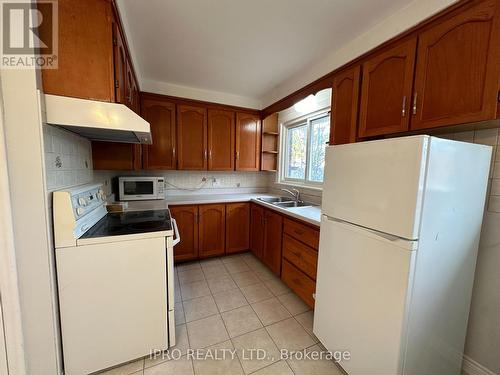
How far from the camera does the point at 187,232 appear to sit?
104 inches

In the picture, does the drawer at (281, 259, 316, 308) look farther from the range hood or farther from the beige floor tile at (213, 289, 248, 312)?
the range hood

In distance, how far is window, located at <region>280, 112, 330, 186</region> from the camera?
2.58 metres

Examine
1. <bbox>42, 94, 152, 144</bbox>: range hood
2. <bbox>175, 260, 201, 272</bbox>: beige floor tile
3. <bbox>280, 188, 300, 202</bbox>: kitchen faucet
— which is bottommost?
<bbox>175, 260, 201, 272</bbox>: beige floor tile

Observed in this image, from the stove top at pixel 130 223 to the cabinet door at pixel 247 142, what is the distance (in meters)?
1.52

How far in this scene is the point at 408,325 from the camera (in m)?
0.98

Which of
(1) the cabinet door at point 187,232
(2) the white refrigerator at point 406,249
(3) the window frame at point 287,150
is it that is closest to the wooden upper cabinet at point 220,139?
(1) the cabinet door at point 187,232

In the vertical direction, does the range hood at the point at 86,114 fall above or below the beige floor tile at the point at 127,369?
above

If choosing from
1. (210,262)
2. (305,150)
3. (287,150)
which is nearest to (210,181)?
(210,262)

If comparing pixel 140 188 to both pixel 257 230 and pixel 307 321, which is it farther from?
pixel 307 321

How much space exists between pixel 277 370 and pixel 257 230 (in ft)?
5.14

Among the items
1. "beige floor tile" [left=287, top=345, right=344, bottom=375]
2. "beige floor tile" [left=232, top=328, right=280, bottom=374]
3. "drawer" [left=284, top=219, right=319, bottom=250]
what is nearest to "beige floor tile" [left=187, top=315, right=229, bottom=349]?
"beige floor tile" [left=232, top=328, right=280, bottom=374]

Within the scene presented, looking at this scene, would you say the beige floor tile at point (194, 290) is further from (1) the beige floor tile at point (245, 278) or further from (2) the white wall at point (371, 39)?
(2) the white wall at point (371, 39)

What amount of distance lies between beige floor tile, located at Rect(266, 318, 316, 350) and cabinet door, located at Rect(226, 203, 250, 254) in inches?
51.6

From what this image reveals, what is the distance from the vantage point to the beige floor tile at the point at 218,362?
52.1 inches
